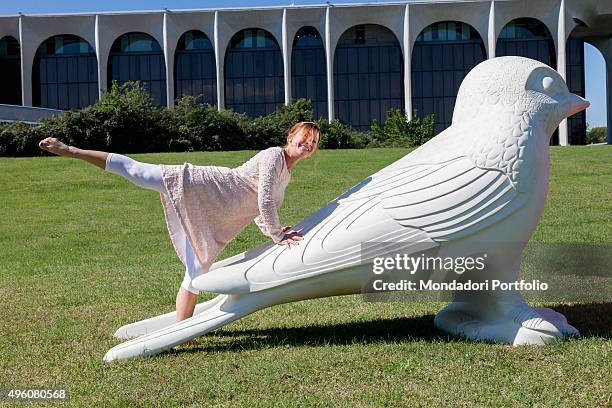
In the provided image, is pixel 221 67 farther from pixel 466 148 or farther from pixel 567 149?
pixel 466 148

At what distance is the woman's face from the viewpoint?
4.64 m

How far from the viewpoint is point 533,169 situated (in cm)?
435

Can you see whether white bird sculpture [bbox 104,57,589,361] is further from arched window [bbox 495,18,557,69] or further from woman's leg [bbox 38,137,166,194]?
arched window [bbox 495,18,557,69]

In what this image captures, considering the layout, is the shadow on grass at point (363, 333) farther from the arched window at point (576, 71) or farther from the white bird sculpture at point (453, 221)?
the arched window at point (576, 71)

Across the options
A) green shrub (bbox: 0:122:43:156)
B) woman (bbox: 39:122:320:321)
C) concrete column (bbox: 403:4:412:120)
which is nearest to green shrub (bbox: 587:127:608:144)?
concrete column (bbox: 403:4:412:120)

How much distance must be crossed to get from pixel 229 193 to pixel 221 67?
43063mm

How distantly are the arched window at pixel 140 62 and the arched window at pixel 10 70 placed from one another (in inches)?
272

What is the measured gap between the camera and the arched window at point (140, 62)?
47625 millimetres

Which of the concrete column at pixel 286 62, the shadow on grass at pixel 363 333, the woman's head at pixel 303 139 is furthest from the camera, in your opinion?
the concrete column at pixel 286 62

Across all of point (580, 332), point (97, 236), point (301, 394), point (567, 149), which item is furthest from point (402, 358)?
point (567, 149)

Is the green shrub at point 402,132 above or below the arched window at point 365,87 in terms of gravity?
below

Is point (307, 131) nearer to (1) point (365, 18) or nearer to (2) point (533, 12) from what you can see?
(1) point (365, 18)

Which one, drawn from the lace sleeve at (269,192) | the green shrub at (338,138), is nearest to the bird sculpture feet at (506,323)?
the lace sleeve at (269,192)

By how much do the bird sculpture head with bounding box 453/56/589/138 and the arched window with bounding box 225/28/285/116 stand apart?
43.6 m
